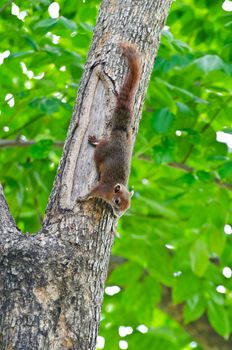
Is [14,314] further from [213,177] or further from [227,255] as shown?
[227,255]

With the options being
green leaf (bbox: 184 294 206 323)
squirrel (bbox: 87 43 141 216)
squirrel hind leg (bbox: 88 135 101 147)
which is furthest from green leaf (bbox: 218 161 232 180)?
squirrel hind leg (bbox: 88 135 101 147)

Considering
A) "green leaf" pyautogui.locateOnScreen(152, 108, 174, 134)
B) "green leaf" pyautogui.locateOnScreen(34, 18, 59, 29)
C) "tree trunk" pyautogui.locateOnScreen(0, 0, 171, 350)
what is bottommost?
"tree trunk" pyautogui.locateOnScreen(0, 0, 171, 350)

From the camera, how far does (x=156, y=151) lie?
15.2ft

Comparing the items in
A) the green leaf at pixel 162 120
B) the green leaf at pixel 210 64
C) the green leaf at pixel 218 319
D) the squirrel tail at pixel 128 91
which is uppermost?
the green leaf at pixel 210 64

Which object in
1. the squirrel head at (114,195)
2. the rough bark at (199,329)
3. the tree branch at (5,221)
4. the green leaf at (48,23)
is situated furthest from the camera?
the rough bark at (199,329)

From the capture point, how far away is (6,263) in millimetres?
2393

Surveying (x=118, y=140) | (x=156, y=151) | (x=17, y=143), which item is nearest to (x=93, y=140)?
(x=118, y=140)

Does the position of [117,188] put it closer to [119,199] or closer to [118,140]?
[119,199]

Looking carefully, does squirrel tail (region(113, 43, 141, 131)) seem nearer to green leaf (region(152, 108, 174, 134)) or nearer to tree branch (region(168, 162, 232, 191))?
green leaf (region(152, 108, 174, 134))

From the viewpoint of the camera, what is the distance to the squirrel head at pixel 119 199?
275 centimetres

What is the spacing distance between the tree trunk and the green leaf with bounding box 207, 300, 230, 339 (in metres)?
3.06

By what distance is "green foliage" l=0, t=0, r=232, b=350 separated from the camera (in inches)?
181

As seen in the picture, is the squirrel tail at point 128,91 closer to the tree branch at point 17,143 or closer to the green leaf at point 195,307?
the tree branch at point 17,143

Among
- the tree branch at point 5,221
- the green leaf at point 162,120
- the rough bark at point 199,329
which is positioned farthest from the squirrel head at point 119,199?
the rough bark at point 199,329
